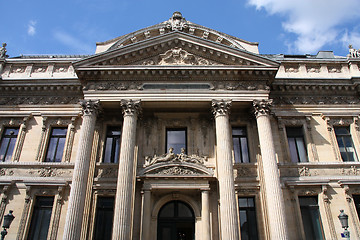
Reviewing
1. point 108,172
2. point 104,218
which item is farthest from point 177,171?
point 104,218

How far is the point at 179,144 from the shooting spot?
18453 mm

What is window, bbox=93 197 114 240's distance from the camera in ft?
52.2

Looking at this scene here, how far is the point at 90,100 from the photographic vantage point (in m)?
17.4

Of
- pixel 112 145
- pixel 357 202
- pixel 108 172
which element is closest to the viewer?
pixel 357 202

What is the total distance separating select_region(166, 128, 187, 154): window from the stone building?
64mm

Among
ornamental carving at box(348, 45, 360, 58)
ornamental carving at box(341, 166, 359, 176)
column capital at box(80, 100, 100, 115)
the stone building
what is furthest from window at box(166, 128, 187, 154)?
ornamental carving at box(348, 45, 360, 58)

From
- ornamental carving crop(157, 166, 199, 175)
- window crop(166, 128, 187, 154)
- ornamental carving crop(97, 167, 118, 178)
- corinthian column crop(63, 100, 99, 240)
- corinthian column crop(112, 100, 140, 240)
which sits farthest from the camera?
window crop(166, 128, 187, 154)

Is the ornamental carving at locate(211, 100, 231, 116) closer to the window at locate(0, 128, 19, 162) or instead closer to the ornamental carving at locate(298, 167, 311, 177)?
the ornamental carving at locate(298, 167, 311, 177)

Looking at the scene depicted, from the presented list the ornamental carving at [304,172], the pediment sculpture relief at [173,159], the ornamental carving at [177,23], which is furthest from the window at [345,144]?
the ornamental carving at [177,23]

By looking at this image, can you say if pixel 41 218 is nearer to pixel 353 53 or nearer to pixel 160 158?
pixel 160 158

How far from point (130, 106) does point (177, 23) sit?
8.08m

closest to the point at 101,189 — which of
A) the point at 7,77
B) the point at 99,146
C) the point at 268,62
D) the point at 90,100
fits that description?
the point at 99,146

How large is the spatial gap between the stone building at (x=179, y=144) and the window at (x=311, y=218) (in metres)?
0.05

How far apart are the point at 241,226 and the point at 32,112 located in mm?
14347
